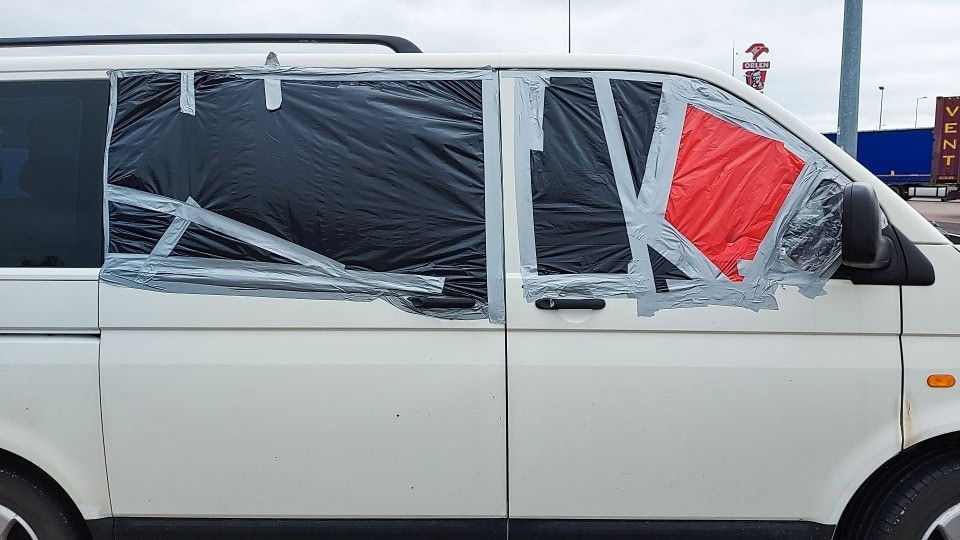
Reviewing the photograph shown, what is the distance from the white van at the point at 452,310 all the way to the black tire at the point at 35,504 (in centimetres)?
1

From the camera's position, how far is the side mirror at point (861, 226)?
2.12 metres

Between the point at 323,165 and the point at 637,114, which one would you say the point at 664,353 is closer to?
the point at 637,114

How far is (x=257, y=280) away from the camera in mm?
2324

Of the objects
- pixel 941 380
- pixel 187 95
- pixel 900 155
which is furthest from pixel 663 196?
pixel 900 155

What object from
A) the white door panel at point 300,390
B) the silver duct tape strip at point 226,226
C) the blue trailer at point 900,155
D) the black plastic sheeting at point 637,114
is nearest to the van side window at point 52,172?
the silver duct tape strip at point 226,226

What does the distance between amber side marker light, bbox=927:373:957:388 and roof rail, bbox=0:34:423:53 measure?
86.1 inches

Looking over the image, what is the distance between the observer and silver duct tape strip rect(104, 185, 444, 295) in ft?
7.64

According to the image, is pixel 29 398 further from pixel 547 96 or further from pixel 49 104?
pixel 547 96

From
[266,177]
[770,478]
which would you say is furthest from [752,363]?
[266,177]

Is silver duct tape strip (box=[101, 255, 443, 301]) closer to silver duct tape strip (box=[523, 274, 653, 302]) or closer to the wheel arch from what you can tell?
silver duct tape strip (box=[523, 274, 653, 302])

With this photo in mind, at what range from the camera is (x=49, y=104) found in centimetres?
241

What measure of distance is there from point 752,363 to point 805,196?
0.61 m

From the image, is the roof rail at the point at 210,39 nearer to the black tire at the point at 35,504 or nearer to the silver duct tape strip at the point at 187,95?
the silver duct tape strip at the point at 187,95

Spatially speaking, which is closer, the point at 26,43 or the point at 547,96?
the point at 547,96
